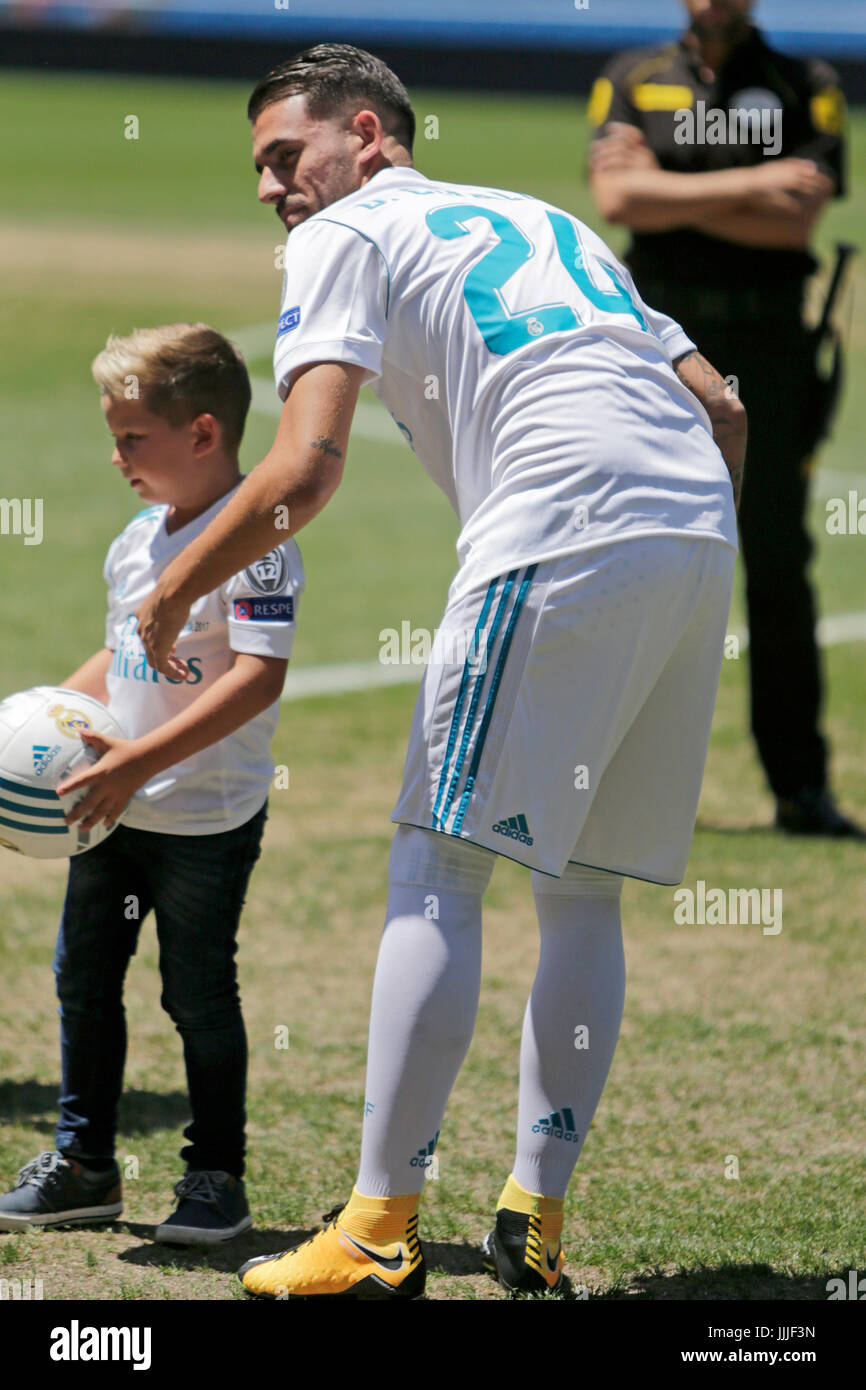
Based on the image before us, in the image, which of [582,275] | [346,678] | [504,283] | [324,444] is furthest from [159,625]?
[346,678]

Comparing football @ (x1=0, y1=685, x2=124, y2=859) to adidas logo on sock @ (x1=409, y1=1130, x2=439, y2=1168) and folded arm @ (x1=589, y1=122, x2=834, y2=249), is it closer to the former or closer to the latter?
adidas logo on sock @ (x1=409, y1=1130, x2=439, y2=1168)

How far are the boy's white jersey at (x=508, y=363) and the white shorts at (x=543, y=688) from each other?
48mm

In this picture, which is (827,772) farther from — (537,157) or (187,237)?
(537,157)

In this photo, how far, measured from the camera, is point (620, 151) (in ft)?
18.6

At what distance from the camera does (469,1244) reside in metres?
3.06

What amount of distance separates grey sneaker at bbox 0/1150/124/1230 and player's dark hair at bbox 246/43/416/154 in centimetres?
190

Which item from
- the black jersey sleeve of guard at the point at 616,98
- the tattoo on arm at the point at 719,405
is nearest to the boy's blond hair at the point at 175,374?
the tattoo on arm at the point at 719,405

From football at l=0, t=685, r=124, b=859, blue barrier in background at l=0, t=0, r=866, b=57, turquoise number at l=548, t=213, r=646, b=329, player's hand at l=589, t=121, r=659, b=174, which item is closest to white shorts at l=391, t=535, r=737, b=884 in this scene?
turquoise number at l=548, t=213, r=646, b=329

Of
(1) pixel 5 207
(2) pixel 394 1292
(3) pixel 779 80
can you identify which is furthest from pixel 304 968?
(1) pixel 5 207

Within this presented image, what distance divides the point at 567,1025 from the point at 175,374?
4.41 feet

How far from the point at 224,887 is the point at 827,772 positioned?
3.23 meters

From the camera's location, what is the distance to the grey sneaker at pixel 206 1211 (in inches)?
118

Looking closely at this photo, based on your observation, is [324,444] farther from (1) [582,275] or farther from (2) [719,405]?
(2) [719,405]

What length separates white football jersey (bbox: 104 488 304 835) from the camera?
298cm
